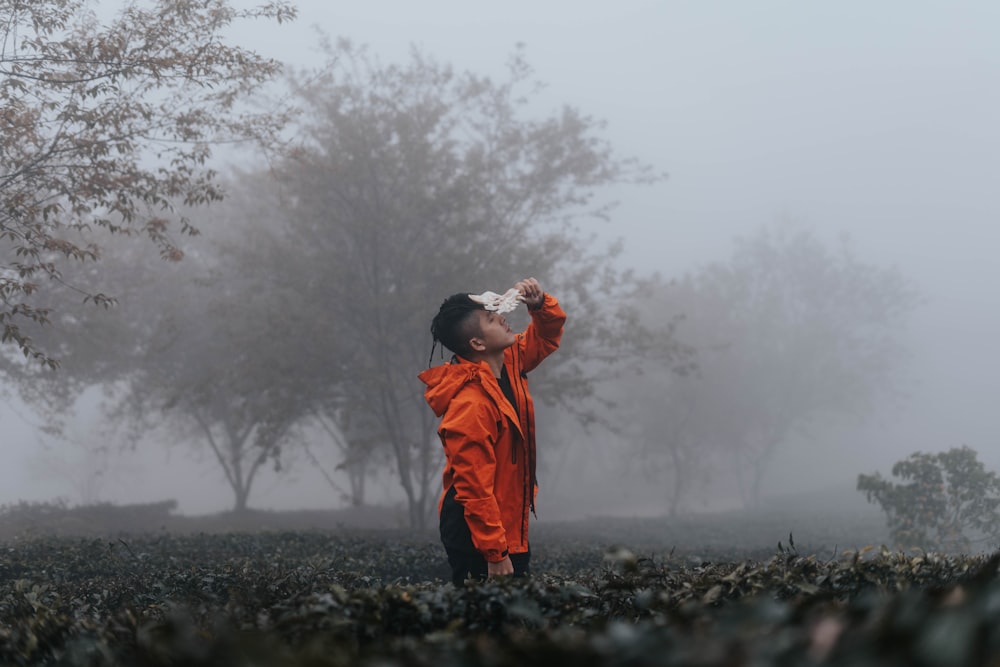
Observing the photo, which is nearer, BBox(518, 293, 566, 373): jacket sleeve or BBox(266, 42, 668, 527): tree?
BBox(518, 293, 566, 373): jacket sleeve

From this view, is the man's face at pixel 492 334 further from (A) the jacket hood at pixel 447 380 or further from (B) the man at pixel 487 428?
(A) the jacket hood at pixel 447 380

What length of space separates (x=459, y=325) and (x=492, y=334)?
0.20 m

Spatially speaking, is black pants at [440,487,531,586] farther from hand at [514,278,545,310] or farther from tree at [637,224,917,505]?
tree at [637,224,917,505]

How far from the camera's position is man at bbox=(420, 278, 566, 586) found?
14.0 feet

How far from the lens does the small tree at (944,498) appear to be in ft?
43.5

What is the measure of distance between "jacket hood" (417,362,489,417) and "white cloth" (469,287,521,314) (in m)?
0.36

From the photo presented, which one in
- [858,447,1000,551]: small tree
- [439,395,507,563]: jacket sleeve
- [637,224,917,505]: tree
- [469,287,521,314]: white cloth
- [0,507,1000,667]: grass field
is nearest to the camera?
[0,507,1000,667]: grass field

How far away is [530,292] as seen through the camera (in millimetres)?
4742

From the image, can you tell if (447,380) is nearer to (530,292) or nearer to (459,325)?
(459,325)

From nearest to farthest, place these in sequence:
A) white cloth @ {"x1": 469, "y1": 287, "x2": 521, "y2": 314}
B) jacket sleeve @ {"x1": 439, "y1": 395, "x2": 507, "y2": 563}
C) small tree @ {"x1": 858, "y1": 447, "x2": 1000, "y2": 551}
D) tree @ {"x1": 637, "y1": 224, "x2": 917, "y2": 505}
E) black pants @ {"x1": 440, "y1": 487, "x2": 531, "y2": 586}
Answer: jacket sleeve @ {"x1": 439, "y1": 395, "x2": 507, "y2": 563}
black pants @ {"x1": 440, "y1": 487, "x2": 531, "y2": 586}
white cloth @ {"x1": 469, "y1": 287, "x2": 521, "y2": 314}
small tree @ {"x1": 858, "y1": 447, "x2": 1000, "y2": 551}
tree @ {"x1": 637, "y1": 224, "x2": 917, "y2": 505}

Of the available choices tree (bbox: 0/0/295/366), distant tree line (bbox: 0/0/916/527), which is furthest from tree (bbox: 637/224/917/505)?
tree (bbox: 0/0/295/366)

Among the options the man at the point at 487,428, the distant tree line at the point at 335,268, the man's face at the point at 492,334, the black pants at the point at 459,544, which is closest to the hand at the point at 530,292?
the man at the point at 487,428

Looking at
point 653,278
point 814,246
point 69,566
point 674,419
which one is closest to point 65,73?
point 69,566

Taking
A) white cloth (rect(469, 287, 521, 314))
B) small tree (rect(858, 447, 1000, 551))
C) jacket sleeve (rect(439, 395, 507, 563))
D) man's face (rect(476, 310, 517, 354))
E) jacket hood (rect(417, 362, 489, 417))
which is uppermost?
white cloth (rect(469, 287, 521, 314))
